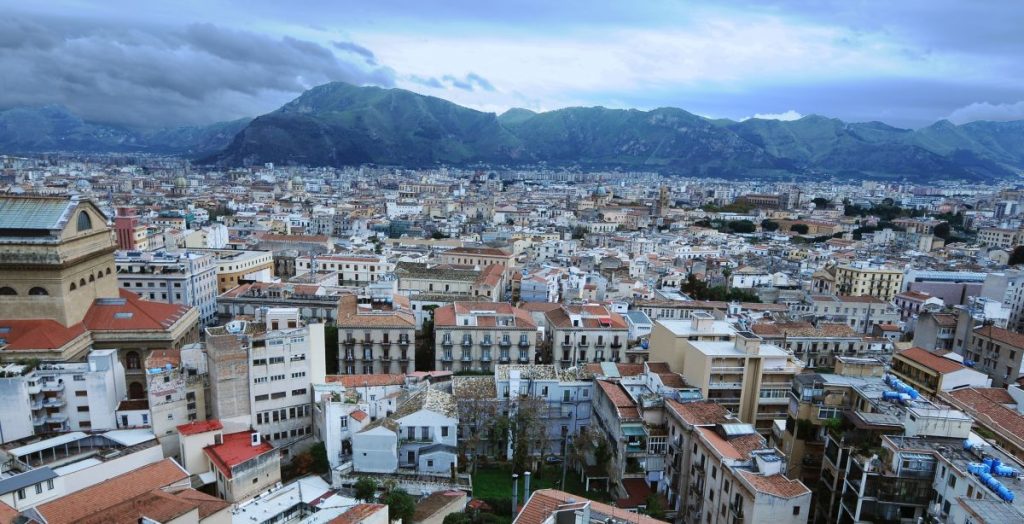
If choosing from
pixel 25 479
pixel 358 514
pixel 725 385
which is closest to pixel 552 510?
pixel 358 514

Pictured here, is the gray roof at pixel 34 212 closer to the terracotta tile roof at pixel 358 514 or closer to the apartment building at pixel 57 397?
the apartment building at pixel 57 397

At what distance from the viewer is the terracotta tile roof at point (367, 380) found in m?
36.2

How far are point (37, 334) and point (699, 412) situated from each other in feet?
128

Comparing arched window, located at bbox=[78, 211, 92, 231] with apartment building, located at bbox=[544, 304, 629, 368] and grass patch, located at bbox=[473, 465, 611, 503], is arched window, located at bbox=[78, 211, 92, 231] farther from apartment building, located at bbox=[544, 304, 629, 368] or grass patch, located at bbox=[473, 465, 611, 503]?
apartment building, located at bbox=[544, 304, 629, 368]

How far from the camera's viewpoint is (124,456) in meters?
28.9

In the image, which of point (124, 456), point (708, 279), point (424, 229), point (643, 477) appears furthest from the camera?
point (424, 229)

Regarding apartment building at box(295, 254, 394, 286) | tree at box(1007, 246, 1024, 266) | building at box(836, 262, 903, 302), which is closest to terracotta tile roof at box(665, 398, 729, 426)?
apartment building at box(295, 254, 394, 286)

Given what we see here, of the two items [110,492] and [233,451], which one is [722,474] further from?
[110,492]

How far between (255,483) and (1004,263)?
10737 centimetres

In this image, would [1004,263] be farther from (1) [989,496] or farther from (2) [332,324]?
(2) [332,324]

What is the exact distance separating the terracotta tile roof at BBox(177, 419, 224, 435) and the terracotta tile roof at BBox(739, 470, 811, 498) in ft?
83.6

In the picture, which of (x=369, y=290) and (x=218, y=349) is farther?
(x=369, y=290)

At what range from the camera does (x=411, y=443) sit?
107 feet

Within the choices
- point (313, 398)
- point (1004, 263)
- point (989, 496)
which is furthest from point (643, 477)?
point (1004, 263)
